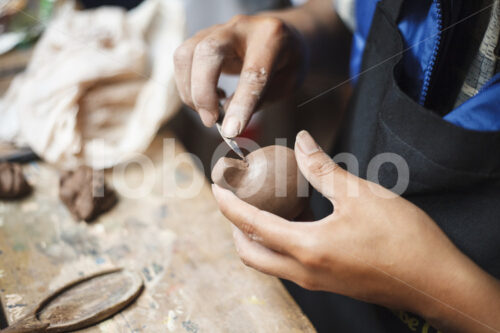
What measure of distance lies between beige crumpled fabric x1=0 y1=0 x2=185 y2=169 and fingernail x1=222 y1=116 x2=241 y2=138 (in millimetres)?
668

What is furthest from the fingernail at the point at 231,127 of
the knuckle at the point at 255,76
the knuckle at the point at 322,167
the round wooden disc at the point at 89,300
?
the round wooden disc at the point at 89,300

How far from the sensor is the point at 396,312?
89cm

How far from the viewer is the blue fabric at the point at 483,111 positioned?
0.74m

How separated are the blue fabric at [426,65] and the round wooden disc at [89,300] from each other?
82cm

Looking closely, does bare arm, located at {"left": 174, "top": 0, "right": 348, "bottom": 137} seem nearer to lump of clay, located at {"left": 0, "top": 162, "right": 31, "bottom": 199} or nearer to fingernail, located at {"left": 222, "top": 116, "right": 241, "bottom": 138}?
fingernail, located at {"left": 222, "top": 116, "right": 241, "bottom": 138}

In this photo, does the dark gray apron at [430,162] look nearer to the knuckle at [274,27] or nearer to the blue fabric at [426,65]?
the blue fabric at [426,65]

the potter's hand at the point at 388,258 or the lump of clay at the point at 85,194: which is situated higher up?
the potter's hand at the point at 388,258

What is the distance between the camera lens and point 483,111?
75 centimetres

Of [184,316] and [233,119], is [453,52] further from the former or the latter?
[184,316]

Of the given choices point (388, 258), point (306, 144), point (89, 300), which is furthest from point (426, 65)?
point (89, 300)

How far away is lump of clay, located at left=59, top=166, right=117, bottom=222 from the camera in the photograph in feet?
4.00

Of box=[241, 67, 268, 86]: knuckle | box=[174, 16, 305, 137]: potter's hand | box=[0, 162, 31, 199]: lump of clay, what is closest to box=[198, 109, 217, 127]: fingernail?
box=[174, 16, 305, 137]: potter's hand

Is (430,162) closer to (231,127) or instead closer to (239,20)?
(231,127)

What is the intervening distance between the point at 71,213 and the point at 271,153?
711 mm
